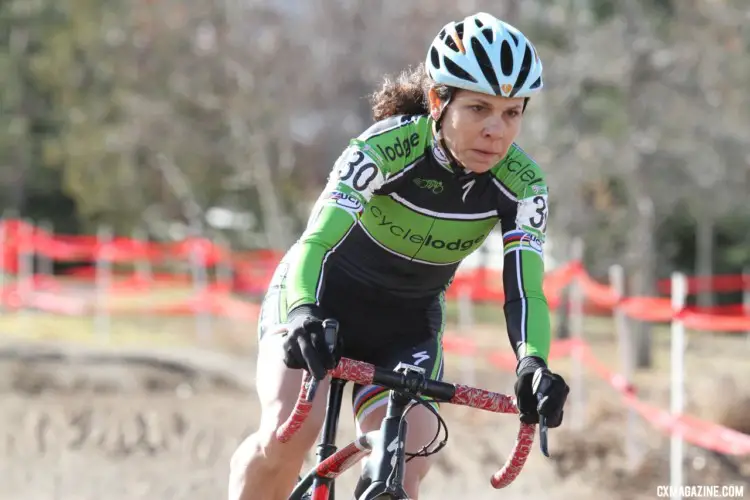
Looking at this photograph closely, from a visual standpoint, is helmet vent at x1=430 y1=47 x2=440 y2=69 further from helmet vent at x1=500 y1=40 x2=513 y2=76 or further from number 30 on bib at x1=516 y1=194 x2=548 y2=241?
number 30 on bib at x1=516 y1=194 x2=548 y2=241

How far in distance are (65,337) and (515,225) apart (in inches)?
550

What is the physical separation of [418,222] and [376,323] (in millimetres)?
449

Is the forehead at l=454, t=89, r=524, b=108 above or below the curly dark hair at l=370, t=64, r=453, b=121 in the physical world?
below

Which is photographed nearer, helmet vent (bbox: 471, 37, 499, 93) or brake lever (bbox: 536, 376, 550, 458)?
brake lever (bbox: 536, 376, 550, 458)

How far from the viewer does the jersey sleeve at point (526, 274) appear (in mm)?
3826

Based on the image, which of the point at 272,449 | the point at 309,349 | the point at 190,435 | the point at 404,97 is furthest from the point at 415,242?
the point at 190,435

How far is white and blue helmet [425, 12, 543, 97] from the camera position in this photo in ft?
12.4

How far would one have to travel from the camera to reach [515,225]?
4.16 meters

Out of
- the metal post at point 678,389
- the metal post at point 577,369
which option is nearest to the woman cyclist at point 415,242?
the metal post at point 678,389

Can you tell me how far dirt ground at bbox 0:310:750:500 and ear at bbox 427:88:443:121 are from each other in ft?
15.4

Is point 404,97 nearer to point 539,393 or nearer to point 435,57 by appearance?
point 435,57

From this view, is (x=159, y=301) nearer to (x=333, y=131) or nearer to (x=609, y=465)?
(x=333, y=131)
